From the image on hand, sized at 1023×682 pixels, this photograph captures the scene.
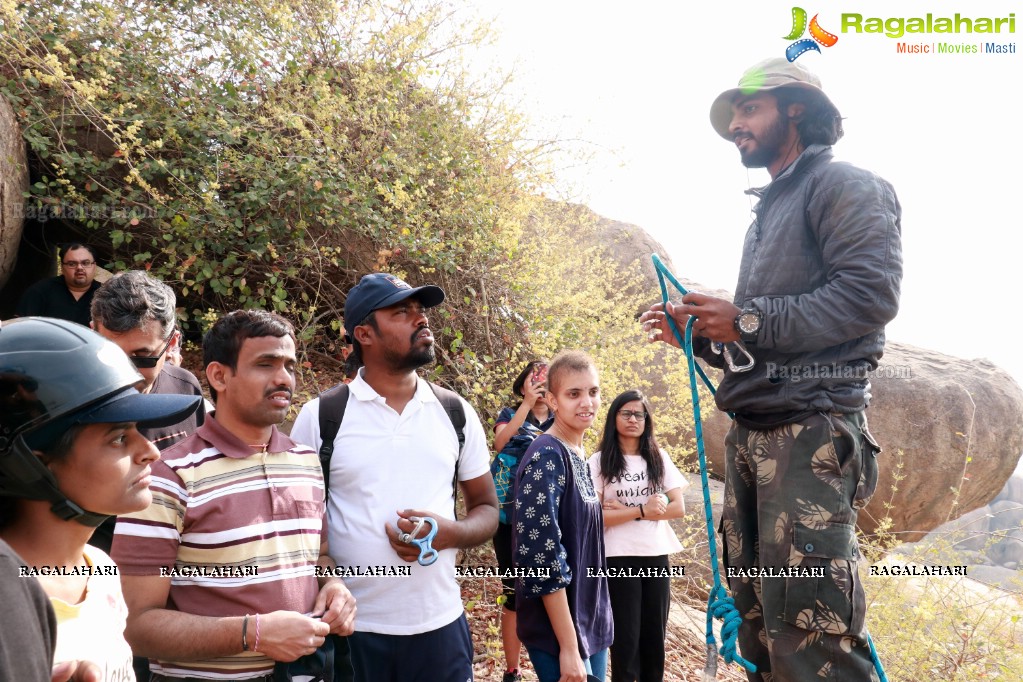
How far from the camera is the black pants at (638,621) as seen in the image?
399 cm

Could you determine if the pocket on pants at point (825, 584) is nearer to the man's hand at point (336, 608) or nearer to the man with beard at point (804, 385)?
the man with beard at point (804, 385)

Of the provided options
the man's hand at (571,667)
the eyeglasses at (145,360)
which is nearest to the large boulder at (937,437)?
the man's hand at (571,667)

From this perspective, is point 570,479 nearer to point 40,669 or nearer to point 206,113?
point 40,669

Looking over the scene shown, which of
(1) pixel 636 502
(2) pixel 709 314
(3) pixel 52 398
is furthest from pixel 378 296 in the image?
(1) pixel 636 502

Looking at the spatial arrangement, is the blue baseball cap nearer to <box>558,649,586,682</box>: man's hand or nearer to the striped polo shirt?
the striped polo shirt

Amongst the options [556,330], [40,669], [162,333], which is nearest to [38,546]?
[40,669]

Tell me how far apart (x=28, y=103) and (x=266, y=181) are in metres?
2.30

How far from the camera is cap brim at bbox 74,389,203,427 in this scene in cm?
144

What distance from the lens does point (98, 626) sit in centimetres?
154

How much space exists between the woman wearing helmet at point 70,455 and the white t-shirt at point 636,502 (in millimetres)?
3051

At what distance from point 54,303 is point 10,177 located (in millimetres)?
1370

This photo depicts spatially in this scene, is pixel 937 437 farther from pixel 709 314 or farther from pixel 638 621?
pixel 709 314

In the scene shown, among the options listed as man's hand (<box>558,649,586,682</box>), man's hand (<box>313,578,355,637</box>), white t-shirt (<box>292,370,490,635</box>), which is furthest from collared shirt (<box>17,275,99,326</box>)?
man's hand (<box>558,649,586,682</box>)

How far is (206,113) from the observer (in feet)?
19.5
